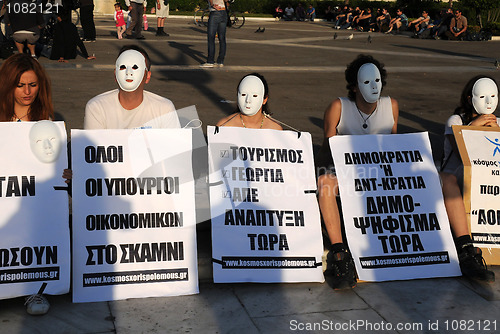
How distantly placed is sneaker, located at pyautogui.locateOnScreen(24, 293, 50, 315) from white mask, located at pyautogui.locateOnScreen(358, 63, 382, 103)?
116 inches

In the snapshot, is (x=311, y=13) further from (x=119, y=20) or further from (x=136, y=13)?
(x=136, y=13)

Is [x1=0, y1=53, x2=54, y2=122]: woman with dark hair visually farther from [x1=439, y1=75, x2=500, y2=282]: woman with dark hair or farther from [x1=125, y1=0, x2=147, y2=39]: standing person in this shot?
[x1=125, y1=0, x2=147, y2=39]: standing person

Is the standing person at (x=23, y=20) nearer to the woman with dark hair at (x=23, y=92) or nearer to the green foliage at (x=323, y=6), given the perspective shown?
the woman with dark hair at (x=23, y=92)

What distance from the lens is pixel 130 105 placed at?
5.02 m

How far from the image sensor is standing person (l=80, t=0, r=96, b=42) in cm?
1744

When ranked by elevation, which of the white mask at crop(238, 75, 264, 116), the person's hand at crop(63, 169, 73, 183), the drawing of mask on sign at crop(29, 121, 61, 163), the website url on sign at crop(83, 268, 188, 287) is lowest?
the website url on sign at crop(83, 268, 188, 287)

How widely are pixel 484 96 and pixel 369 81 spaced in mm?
943

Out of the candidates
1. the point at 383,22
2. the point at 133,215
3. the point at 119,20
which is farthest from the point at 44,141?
the point at 383,22

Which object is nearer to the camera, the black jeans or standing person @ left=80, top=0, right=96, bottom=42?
standing person @ left=80, top=0, right=96, bottom=42

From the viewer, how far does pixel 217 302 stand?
4266 mm

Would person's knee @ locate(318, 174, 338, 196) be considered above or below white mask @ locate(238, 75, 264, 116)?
below

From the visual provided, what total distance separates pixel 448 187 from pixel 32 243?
310cm

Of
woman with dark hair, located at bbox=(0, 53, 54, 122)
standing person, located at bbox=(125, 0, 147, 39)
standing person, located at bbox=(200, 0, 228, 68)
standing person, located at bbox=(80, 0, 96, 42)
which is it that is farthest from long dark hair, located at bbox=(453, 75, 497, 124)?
standing person, located at bbox=(125, 0, 147, 39)

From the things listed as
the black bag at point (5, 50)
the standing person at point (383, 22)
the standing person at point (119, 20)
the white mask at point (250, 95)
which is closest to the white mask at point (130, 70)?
the white mask at point (250, 95)
